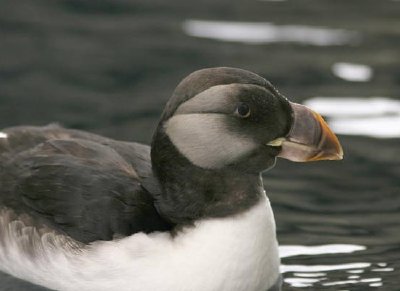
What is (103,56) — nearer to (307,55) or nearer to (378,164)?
(307,55)

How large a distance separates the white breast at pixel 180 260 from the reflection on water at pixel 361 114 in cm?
306

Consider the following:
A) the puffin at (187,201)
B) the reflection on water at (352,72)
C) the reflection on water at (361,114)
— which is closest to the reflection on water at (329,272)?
the puffin at (187,201)

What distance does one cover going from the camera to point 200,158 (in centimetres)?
696

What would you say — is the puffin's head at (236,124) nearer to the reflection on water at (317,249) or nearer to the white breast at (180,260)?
the white breast at (180,260)

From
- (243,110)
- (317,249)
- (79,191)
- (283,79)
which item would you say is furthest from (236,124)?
(283,79)

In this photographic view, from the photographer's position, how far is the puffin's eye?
6930 mm

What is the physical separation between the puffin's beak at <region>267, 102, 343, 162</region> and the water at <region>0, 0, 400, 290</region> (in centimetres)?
92

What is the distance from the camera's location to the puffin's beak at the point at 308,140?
696 cm

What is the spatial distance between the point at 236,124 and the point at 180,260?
75 centimetres

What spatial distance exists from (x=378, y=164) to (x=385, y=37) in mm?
2880

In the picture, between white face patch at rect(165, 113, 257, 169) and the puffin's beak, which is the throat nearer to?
white face patch at rect(165, 113, 257, 169)

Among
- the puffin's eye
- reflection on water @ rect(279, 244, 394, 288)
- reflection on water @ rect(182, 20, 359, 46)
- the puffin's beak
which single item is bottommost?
reflection on water @ rect(279, 244, 394, 288)

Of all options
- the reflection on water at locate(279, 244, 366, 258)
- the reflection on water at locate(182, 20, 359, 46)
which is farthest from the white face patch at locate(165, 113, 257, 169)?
the reflection on water at locate(182, 20, 359, 46)

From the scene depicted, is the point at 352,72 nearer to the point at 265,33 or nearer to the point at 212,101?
the point at 265,33
